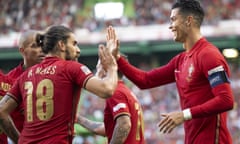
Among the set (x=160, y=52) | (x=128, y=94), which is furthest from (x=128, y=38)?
(x=128, y=94)

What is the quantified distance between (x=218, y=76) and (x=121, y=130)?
131 centimetres

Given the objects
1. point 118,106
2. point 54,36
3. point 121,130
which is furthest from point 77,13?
point 54,36

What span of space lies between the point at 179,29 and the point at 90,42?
1934cm

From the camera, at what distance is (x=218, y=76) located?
5441 millimetres

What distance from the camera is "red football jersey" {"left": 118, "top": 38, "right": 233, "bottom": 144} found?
5.40 meters

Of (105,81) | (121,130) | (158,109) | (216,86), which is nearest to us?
(105,81)

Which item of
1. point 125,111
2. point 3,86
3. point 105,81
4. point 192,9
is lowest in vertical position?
point 125,111

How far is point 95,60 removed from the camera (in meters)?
26.5

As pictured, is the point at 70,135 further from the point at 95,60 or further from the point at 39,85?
the point at 95,60

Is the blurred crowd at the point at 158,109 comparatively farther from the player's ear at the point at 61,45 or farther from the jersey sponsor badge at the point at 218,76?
the jersey sponsor badge at the point at 218,76

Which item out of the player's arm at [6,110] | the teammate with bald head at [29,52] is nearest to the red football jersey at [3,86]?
the teammate with bald head at [29,52]

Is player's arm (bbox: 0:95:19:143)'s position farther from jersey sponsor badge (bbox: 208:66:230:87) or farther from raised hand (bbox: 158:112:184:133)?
jersey sponsor badge (bbox: 208:66:230:87)

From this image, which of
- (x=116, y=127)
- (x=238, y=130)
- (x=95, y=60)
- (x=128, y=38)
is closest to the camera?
(x=116, y=127)

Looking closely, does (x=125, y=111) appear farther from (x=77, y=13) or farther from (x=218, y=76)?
(x=77, y=13)
